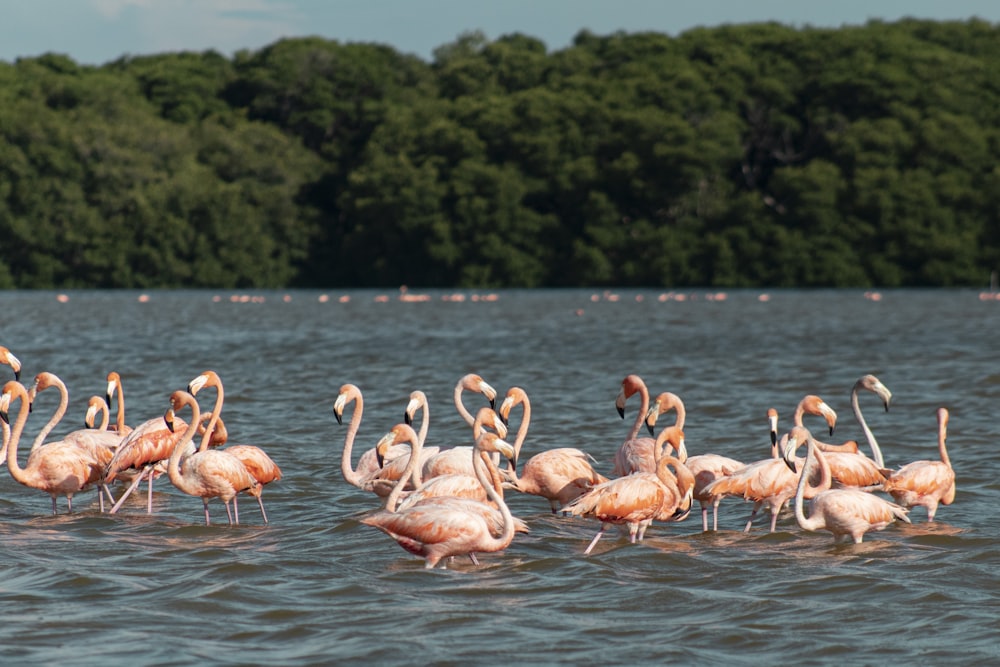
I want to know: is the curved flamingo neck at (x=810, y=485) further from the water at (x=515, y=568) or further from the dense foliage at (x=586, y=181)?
the dense foliage at (x=586, y=181)

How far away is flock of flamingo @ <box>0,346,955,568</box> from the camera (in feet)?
27.5

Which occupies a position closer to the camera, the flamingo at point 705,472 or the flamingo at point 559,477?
the flamingo at point 705,472

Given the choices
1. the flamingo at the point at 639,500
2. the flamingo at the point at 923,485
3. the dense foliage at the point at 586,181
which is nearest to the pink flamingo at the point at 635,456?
the flamingo at the point at 639,500

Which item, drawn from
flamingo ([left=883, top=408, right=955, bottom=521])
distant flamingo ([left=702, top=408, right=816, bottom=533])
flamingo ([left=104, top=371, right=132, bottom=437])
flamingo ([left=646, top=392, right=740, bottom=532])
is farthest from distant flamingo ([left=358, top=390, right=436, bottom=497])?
flamingo ([left=883, top=408, right=955, bottom=521])

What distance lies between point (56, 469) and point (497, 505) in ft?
11.3

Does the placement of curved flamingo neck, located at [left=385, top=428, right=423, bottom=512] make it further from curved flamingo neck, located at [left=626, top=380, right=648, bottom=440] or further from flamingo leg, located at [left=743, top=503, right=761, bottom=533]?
flamingo leg, located at [left=743, top=503, right=761, bottom=533]

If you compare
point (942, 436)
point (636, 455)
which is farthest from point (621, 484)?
point (942, 436)

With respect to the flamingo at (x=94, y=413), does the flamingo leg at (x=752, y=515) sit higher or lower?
lower

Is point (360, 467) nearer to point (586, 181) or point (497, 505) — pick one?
point (497, 505)

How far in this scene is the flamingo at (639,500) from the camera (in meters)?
8.85

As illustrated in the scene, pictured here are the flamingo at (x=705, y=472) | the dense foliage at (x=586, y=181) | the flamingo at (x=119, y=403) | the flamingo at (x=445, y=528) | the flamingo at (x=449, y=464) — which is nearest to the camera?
the flamingo at (x=445, y=528)

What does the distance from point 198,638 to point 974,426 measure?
9.93m

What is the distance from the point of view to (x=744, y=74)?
227ft

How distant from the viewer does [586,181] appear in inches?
2640
